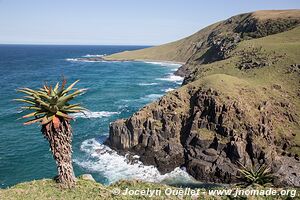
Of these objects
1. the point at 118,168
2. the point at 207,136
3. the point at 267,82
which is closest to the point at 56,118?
the point at 118,168

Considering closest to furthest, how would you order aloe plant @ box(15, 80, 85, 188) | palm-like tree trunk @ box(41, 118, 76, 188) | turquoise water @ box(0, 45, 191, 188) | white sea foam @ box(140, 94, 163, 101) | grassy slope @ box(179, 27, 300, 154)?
aloe plant @ box(15, 80, 85, 188) < palm-like tree trunk @ box(41, 118, 76, 188) < turquoise water @ box(0, 45, 191, 188) < grassy slope @ box(179, 27, 300, 154) < white sea foam @ box(140, 94, 163, 101)

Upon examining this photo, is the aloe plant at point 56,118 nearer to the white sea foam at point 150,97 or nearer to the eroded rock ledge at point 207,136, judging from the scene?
the eroded rock ledge at point 207,136

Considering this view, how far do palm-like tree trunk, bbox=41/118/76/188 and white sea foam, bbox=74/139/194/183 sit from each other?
2742 cm

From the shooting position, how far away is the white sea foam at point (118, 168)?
186 feet

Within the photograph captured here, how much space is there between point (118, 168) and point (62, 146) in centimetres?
3343

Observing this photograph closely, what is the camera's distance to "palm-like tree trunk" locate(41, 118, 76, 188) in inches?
1061

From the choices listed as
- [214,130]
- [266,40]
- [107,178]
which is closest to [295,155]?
[214,130]

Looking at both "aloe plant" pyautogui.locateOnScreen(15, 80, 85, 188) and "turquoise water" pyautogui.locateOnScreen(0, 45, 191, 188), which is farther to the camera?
"turquoise water" pyautogui.locateOnScreen(0, 45, 191, 188)

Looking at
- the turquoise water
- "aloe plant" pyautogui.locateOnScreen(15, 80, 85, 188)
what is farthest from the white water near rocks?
"aloe plant" pyautogui.locateOnScreen(15, 80, 85, 188)

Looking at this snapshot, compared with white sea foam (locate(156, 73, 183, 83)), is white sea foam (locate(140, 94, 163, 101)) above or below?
below

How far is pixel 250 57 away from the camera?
9775cm

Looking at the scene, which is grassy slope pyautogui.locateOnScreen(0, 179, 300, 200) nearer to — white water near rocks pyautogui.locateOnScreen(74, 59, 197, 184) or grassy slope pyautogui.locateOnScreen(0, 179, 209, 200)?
grassy slope pyautogui.locateOnScreen(0, 179, 209, 200)

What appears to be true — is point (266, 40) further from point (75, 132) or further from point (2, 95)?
point (2, 95)

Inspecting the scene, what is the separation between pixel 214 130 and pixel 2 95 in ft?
283
